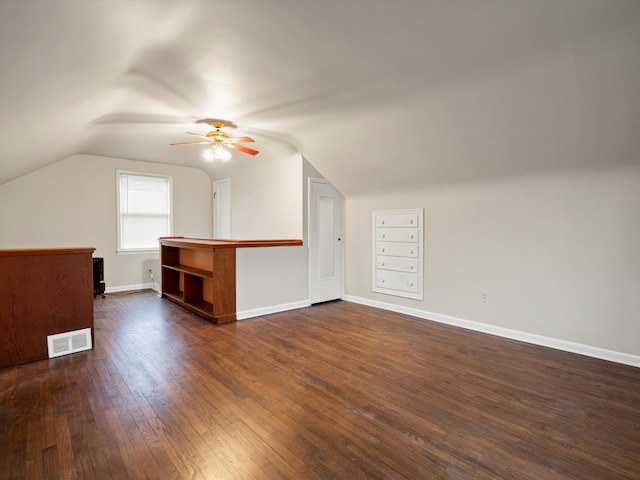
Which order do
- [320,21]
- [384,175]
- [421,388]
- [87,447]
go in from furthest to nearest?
[384,175], [421,388], [320,21], [87,447]

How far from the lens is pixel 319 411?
205 cm

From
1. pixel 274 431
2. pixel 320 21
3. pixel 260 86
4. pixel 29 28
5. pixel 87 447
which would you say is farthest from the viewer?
pixel 260 86

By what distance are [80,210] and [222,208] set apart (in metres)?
2.43

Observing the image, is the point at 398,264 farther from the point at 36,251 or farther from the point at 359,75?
the point at 36,251

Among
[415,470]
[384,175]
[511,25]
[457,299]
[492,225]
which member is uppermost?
[511,25]

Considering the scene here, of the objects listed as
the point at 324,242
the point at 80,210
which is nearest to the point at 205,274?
the point at 324,242

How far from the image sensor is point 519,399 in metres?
2.21

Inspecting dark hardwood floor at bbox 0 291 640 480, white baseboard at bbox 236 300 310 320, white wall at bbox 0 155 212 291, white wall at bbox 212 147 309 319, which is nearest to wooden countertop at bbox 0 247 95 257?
dark hardwood floor at bbox 0 291 640 480

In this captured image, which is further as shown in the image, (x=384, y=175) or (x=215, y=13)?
(x=384, y=175)

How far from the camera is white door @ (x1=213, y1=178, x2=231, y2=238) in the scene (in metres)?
6.61

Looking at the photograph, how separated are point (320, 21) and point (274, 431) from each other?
2468mm

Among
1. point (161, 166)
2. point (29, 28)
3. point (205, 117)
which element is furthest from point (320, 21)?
point (161, 166)

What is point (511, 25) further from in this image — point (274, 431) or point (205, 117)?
Result: point (205, 117)

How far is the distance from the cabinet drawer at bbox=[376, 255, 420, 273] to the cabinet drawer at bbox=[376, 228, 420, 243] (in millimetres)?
262
